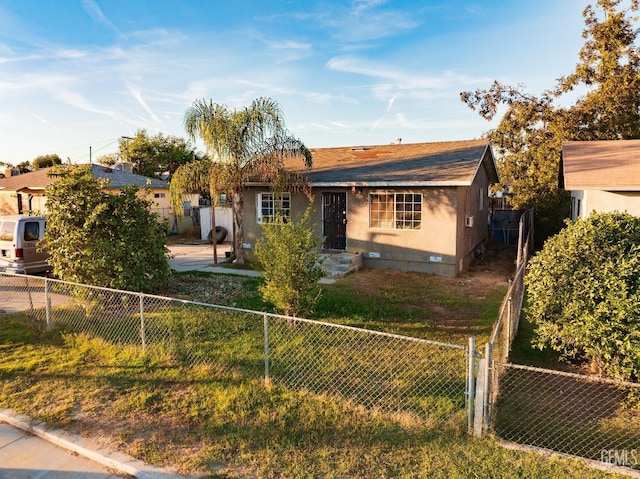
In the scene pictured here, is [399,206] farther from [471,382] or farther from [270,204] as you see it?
[471,382]

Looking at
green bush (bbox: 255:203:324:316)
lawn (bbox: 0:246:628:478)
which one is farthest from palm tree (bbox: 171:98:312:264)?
lawn (bbox: 0:246:628:478)

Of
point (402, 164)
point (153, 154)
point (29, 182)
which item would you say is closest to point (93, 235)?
point (402, 164)

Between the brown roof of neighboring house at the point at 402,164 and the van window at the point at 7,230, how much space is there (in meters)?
8.36

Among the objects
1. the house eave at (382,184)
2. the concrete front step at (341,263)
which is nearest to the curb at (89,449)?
the concrete front step at (341,263)

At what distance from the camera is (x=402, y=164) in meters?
14.0

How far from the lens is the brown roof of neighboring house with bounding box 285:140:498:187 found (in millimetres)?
11945

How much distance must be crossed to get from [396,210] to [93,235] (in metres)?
8.39

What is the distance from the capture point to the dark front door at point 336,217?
13.6 metres

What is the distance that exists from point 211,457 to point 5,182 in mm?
27764

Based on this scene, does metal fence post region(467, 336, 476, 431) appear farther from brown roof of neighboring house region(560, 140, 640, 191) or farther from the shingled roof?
the shingled roof

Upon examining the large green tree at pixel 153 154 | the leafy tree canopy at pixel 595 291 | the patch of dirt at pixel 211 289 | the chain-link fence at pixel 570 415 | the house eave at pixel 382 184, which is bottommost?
the chain-link fence at pixel 570 415

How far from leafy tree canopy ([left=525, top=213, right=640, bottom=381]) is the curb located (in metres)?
4.70

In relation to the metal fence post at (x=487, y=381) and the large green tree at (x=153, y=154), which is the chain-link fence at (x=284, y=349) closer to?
the metal fence post at (x=487, y=381)

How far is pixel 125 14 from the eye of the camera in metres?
11.4
